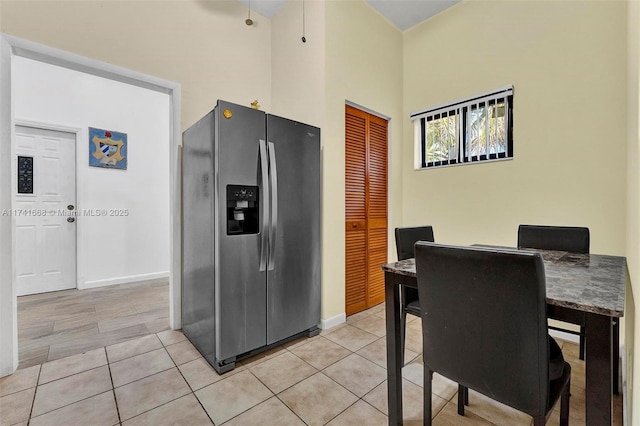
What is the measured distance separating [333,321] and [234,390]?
1123mm

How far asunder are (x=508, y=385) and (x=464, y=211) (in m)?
2.22

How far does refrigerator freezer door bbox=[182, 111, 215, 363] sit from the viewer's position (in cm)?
190

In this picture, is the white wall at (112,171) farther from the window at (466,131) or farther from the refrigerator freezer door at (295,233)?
the window at (466,131)

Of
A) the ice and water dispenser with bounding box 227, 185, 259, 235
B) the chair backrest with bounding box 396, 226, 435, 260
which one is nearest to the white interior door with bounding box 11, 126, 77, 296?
the ice and water dispenser with bounding box 227, 185, 259, 235

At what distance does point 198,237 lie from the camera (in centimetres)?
208

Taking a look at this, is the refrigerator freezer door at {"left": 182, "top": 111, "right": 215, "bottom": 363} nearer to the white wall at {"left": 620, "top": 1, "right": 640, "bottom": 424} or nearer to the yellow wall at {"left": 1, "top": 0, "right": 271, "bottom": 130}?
the yellow wall at {"left": 1, "top": 0, "right": 271, "bottom": 130}

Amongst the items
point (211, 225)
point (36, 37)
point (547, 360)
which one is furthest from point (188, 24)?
point (547, 360)

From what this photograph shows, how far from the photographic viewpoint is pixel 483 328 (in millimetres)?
956

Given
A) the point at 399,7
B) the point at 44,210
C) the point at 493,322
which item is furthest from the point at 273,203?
the point at 44,210

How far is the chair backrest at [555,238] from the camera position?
187 cm

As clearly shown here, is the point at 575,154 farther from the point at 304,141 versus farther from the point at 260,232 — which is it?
the point at 260,232

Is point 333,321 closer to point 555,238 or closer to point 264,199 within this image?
point 264,199

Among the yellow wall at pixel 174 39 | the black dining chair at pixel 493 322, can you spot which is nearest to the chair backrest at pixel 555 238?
the black dining chair at pixel 493 322

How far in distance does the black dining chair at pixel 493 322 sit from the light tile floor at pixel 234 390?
0.63 meters
